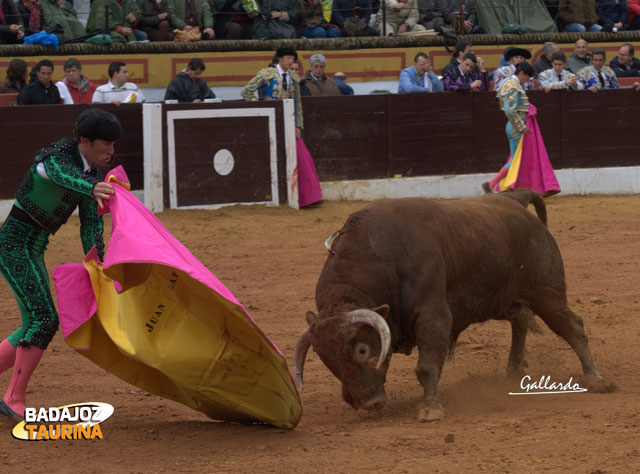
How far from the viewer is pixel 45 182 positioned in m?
3.93

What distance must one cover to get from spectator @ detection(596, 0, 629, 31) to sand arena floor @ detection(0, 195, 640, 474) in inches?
305

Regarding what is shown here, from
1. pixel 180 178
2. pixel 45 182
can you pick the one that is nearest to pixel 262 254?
pixel 180 178

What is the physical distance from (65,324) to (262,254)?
4.58 metres

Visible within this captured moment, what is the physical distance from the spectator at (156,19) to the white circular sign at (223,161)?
2424mm

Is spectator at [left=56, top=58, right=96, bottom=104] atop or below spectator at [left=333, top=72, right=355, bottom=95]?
atop

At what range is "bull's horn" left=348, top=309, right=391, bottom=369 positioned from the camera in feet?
12.5

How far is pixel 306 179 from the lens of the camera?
1072 centimetres

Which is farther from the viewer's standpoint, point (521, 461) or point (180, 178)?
point (180, 178)

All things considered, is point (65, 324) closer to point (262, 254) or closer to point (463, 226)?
point (463, 226)

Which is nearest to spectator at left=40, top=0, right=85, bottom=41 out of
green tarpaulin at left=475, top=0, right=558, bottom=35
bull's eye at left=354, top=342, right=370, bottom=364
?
green tarpaulin at left=475, top=0, right=558, bottom=35

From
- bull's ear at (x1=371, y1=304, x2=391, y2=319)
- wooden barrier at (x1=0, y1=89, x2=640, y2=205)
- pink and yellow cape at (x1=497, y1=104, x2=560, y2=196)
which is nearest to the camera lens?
bull's ear at (x1=371, y1=304, x2=391, y2=319)

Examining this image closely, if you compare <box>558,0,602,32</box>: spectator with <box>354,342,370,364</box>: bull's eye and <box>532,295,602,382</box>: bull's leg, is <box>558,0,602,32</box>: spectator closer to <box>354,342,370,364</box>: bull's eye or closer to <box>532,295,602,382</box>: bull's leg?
<box>532,295,602,382</box>: bull's leg

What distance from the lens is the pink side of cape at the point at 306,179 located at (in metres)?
10.7

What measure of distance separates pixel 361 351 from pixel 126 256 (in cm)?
97
